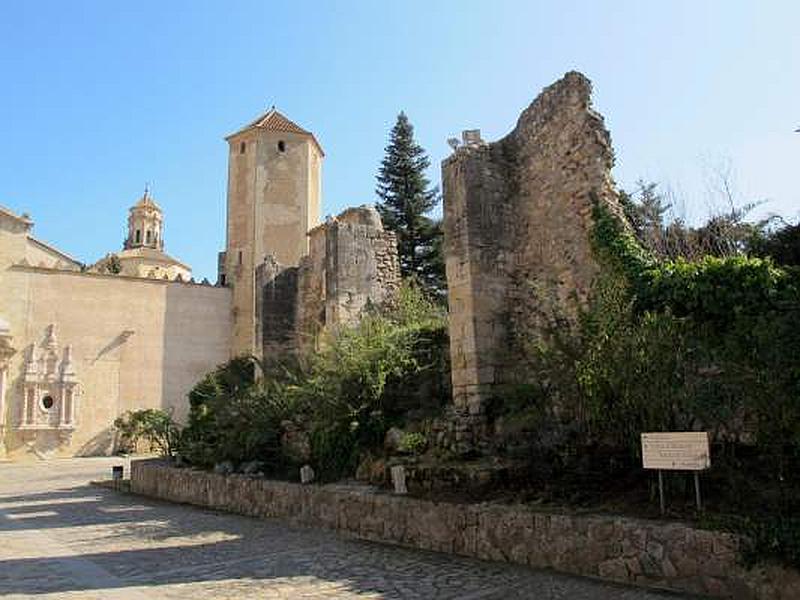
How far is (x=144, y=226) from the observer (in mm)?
61781

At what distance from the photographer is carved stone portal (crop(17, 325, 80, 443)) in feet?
94.9

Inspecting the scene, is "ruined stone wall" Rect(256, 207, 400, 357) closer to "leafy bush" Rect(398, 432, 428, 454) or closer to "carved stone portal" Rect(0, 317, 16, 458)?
"leafy bush" Rect(398, 432, 428, 454)

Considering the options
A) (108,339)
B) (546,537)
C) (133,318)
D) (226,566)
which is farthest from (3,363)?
(546,537)

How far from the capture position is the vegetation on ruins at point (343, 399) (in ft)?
35.9

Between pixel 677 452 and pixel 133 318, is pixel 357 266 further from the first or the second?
pixel 133 318

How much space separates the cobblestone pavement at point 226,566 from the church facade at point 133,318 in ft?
58.1

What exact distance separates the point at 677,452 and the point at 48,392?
2898cm

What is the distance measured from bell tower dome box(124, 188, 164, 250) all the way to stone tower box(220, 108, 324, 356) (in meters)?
29.8

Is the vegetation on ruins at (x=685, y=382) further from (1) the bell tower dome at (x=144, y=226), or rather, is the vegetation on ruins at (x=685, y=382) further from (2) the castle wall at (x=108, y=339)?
(1) the bell tower dome at (x=144, y=226)

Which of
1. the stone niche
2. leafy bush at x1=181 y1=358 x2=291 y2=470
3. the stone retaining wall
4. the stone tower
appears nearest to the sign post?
the stone retaining wall

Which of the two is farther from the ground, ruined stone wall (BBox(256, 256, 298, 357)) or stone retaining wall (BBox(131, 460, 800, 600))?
ruined stone wall (BBox(256, 256, 298, 357))

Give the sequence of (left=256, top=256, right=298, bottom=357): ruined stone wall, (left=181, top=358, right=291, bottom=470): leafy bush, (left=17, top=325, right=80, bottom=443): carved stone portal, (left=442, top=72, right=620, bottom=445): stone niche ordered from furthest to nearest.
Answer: (left=17, top=325, right=80, bottom=443): carved stone portal → (left=256, top=256, right=298, bottom=357): ruined stone wall → (left=181, top=358, right=291, bottom=470): leafy bush → (left=442, top=72, right=620, bottom=445): stone niche

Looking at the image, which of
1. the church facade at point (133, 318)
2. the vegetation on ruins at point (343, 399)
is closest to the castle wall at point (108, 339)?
the church facade at point (133, 318)

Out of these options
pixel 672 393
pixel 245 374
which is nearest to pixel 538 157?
pixel 672 393
